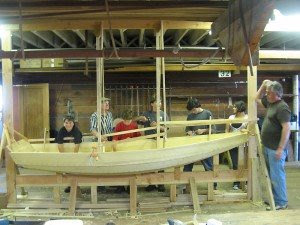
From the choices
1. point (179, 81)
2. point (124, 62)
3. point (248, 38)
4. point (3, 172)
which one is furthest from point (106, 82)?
point (248, 38)

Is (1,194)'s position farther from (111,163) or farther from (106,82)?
(106,82)

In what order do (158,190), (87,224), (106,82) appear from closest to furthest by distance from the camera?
(87,224), (158,190), (106,82)

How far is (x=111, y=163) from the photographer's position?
13.9 ft

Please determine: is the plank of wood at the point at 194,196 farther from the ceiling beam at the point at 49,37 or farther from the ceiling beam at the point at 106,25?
the ceiling beam at the point at 49,37

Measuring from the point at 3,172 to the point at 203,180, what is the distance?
4.32 metres

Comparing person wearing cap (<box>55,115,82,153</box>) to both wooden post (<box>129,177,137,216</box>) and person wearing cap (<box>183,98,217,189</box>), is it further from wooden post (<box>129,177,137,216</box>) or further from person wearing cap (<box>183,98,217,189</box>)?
person wearing cap (<box>183,98,217,189</box>)

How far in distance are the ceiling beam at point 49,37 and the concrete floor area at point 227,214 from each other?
2.44m

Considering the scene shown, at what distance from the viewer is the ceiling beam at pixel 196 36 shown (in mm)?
5512

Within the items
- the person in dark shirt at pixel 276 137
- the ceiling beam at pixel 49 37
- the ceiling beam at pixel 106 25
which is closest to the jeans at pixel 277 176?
the person in dark shirt at pixel 276 137

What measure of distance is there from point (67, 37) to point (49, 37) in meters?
0.33

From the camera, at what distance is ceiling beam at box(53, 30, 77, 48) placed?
542 cm

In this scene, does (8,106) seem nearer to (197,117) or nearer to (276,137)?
(197,117)

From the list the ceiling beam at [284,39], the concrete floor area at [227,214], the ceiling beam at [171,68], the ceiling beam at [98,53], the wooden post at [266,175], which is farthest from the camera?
the ceiling beam at [171,68]

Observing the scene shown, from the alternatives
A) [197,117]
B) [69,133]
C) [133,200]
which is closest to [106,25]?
[69,133]
